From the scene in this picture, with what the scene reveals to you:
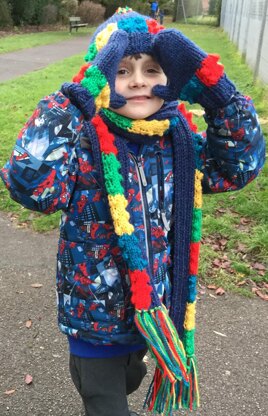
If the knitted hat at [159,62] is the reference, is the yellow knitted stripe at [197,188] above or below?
below

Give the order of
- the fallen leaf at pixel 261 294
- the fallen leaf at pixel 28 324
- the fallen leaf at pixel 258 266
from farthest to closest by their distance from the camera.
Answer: the fallen leaf at pixel 258 266
the fallen leaf at pixel 261 294
the fallen leaf at pixel 28 324

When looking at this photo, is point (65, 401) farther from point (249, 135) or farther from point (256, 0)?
point (256, 0)

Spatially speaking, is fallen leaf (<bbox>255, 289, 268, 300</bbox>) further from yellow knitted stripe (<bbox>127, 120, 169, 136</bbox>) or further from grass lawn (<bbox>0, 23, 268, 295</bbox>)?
yellow knitted stripe (<bbox>127, 120, 169, 136</bbox>)

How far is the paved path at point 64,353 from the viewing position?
99.4 inches

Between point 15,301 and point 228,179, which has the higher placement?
point 228,179

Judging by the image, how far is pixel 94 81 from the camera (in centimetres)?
153

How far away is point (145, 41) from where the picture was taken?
5.56 ft

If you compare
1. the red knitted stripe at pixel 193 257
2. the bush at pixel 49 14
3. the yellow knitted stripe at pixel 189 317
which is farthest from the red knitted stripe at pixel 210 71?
the bush at pixel 49 14

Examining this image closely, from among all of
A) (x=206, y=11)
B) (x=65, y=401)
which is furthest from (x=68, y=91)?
(x=206, y=11)

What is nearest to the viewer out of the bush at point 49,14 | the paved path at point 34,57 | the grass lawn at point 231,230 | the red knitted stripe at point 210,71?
the red knitted stripe at point 210,71

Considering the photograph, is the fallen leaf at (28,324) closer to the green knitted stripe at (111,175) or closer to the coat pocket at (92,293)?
the coat pocket at (92,293)

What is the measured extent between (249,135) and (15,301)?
209 cm

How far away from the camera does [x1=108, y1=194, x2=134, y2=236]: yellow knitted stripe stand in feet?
5.48

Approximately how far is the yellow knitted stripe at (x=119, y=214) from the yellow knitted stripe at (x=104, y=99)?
0.96 feet
